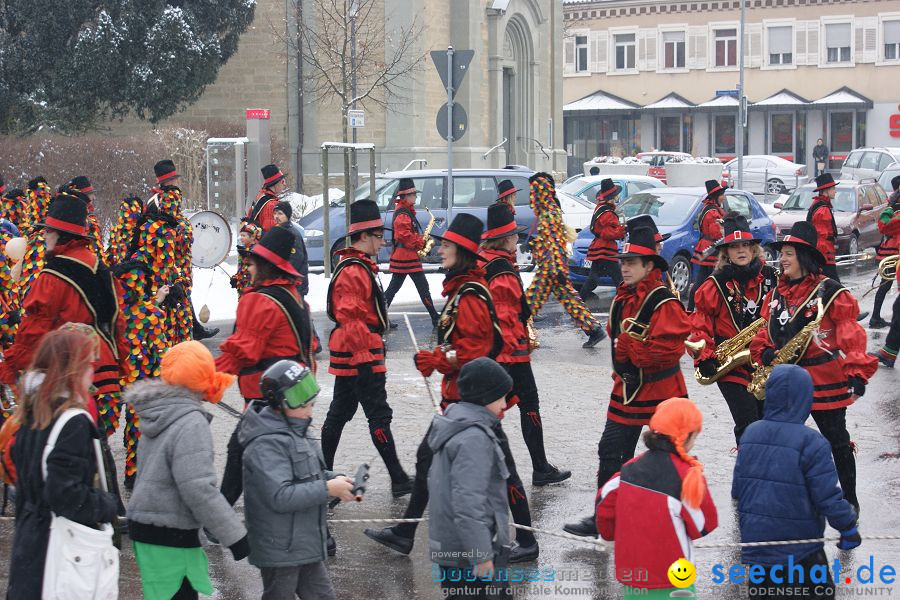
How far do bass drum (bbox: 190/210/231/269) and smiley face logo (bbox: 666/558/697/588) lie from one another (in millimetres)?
11368

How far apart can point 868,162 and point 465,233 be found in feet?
131

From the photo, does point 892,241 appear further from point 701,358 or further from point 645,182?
point 645,182

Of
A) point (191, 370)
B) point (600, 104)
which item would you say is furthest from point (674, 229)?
point (600, 104)

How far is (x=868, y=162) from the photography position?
43.8 meters

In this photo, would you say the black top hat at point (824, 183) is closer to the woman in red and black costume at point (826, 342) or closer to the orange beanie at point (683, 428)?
the woman in red and black costume at point (826, 342)

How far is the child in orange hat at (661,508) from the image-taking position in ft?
15.2

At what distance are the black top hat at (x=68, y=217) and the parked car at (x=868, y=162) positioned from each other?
127ft

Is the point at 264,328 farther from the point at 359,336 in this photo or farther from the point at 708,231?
the point at 708,231

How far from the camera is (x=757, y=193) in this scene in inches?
1708

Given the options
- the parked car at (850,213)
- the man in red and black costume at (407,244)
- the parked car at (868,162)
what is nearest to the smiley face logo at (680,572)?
the man in red and black costume at (407,244)

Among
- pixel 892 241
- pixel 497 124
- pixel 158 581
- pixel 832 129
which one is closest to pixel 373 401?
pixel 158 581

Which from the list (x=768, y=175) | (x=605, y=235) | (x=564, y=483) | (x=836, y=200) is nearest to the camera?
(x=564, y=483)

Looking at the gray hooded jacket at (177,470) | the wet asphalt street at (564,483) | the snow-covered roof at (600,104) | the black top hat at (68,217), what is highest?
the snow-covered roof at (600,104)

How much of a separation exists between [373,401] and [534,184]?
630cm
